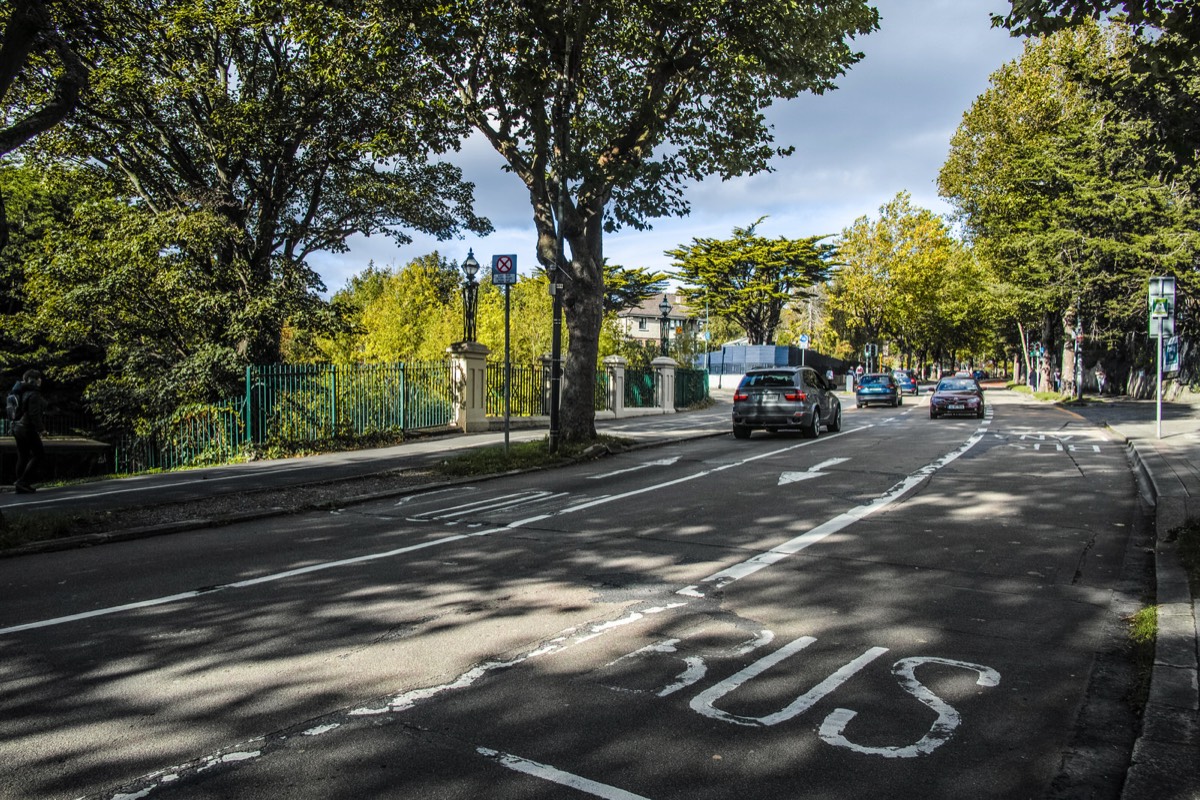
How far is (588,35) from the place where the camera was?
1592 cm

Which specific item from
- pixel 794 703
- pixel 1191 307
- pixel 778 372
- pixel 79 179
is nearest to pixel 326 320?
pixel 79 179

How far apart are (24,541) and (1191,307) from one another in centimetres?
4011

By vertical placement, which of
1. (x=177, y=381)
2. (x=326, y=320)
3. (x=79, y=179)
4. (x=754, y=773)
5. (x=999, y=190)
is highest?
(x=999, y=190)

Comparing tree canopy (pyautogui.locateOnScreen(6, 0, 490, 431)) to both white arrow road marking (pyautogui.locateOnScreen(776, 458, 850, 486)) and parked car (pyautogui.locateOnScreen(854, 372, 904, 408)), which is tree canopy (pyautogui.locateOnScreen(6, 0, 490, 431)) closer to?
white arrow road marking (pyautogui.locateOnScreen(776, 458, 850, 486))

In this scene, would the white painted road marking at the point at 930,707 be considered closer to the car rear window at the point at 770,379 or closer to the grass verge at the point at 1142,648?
the grass verge at the point at 1142,648

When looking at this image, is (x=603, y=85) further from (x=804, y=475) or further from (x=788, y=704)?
(x=788, y=704)

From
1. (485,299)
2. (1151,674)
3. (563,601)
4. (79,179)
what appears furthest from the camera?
(485,299)

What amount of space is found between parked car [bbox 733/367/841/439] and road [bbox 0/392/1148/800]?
9.65m

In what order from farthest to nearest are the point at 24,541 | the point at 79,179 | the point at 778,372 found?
the point at 79,179 < the point at 778,372 < the point at 24,541

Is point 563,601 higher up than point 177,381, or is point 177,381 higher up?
point 177,381

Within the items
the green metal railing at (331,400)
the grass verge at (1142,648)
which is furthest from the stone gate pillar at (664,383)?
the grass verge at (1142,648)

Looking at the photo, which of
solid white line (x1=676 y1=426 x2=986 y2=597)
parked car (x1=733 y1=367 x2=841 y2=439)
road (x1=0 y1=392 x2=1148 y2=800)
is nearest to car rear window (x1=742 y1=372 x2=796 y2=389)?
parked car (x1=733 y1=367 x2=841 y2=439)

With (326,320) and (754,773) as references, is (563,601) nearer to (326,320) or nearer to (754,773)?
(754,773)

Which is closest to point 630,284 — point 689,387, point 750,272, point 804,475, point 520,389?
point 750,272
